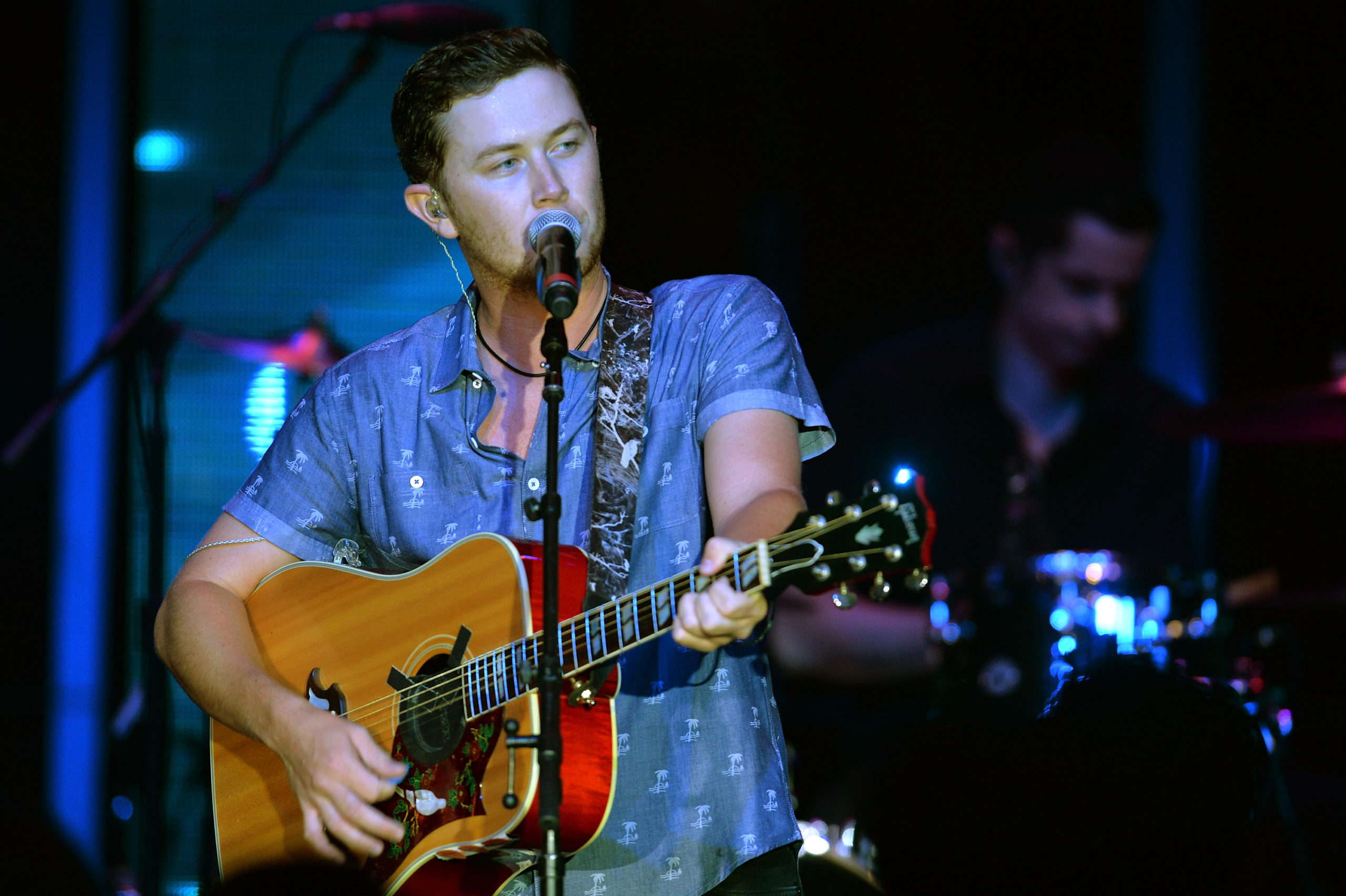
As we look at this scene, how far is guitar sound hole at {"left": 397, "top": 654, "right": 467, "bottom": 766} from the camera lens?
7.08 feet

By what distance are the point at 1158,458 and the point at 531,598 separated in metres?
3.53

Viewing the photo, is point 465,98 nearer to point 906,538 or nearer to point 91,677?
point 906,538

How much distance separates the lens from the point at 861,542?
1767 millimetres

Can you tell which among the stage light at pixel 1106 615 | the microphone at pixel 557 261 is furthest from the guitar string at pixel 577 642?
the stage light at pixel 1106 615

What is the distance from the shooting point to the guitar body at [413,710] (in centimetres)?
200

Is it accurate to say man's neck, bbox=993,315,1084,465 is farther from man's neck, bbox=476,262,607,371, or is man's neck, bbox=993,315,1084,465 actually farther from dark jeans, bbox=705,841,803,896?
dark jeans, bbox=705,841,803,896

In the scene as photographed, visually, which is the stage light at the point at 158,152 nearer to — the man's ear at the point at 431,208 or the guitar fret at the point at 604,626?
the man's ear at the point at 431,208

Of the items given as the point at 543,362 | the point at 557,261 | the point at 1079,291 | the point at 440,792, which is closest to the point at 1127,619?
the point at 1079,291

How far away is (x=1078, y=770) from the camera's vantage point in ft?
3.90

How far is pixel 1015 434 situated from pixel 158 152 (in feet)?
12.8

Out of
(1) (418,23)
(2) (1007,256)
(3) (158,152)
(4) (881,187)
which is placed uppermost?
(3) (158,152)

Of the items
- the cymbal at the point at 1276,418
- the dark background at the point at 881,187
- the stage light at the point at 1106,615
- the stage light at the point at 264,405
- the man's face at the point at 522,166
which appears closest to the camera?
the man's face at the point at 522,166

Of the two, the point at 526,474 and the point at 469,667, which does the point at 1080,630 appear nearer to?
the point at 526,474

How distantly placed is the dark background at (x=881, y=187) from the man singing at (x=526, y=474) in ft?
7.90
